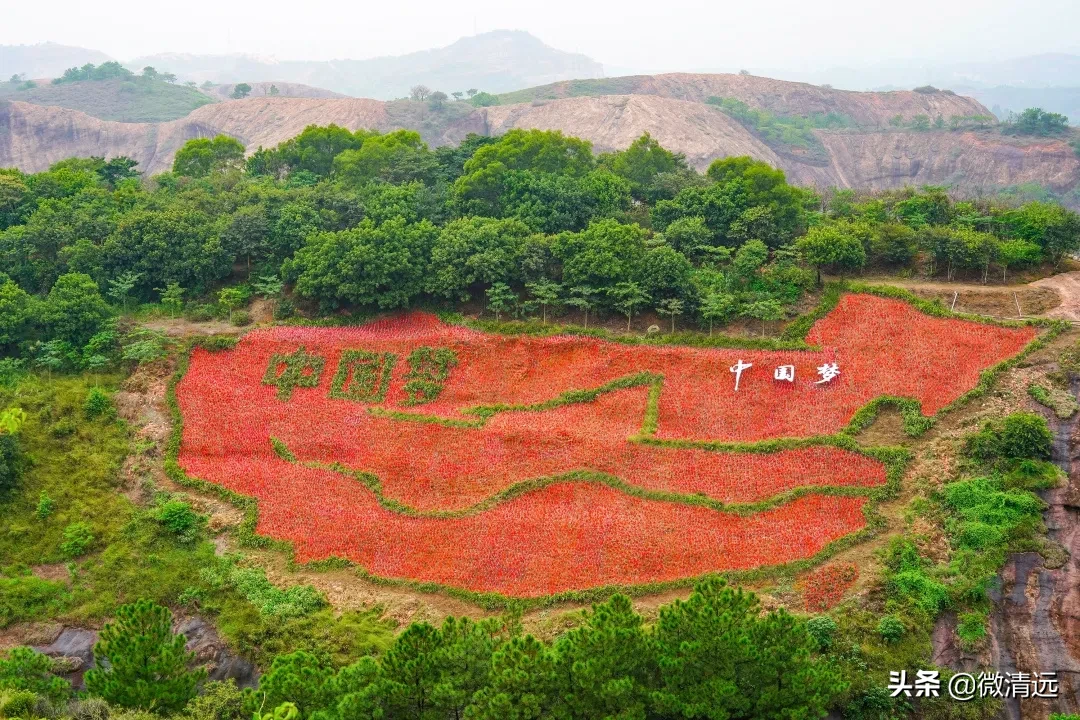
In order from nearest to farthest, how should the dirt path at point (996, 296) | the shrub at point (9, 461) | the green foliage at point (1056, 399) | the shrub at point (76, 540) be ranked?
the shrub at point (76, 540) → the green foliage at point (1056, 399) → the shrub at point (9, 461) → the dirt path at point (996, 296)

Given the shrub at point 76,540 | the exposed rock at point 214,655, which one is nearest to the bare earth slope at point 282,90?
the shrub at point 76,540

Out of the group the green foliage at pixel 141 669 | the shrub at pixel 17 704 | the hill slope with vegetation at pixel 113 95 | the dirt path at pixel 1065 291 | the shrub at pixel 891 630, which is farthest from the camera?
the hill slope with vegetation at pixel 113 95

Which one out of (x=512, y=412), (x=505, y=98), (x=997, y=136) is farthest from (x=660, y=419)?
(x=505, y=98)

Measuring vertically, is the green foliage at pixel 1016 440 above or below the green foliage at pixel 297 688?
above

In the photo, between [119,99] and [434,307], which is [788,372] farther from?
[119,99]

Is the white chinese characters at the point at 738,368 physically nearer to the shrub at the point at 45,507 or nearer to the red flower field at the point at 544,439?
the red flower field at the point at 544,439

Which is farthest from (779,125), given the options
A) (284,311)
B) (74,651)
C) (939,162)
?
(74,651)

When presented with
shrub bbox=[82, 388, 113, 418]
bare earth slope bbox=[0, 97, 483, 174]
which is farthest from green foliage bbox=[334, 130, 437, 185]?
bare earth slope bbox=[0, 97, 483, 174]
